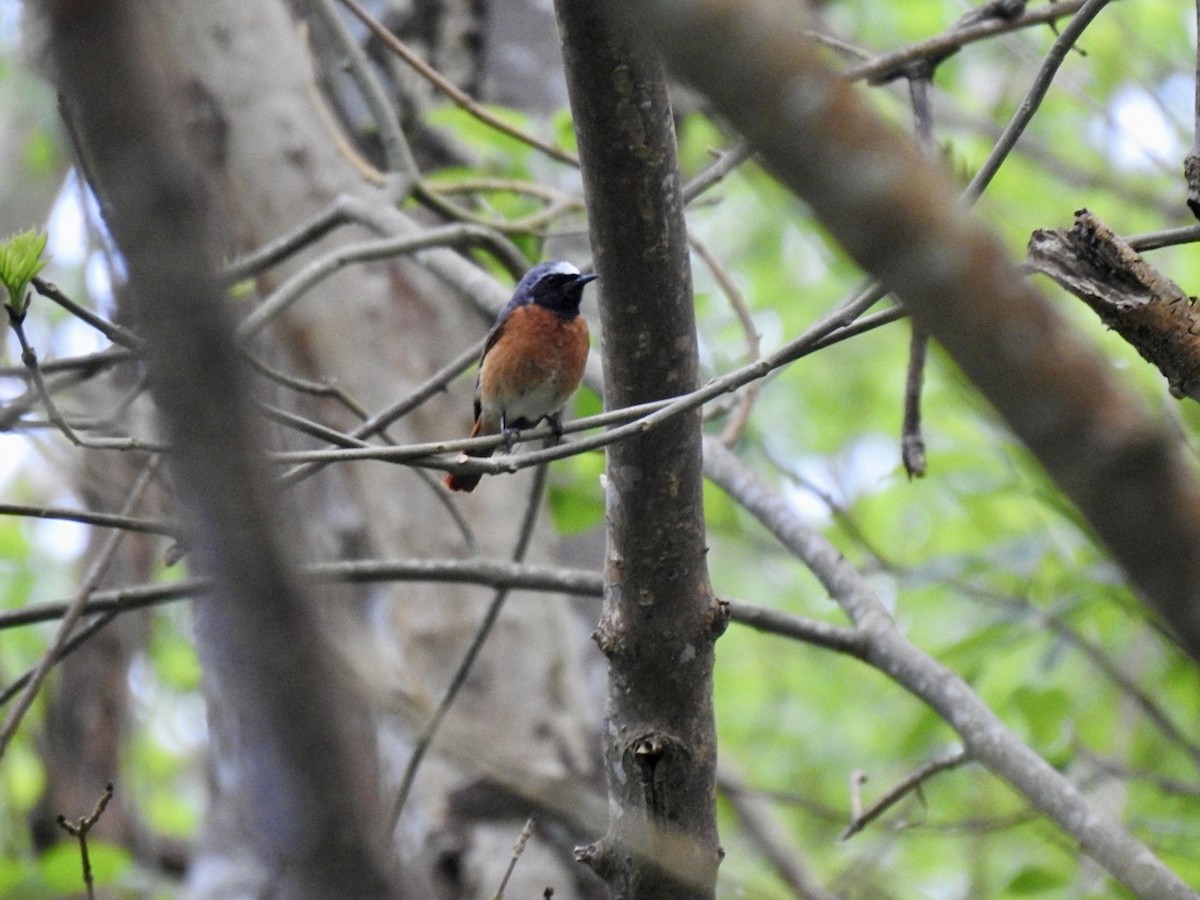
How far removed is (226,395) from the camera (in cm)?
82

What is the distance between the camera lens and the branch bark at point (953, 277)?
0.93 meters

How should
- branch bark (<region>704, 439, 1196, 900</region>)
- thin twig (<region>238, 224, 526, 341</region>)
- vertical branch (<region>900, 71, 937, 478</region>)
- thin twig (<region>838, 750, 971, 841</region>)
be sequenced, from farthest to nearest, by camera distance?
1. thin twig (<region>238, 224, 526, 341</region>)
2. vertical branch (<region>900, 71, 937, 478</region>)
3. thin twig (<region>838, 750, 971, 841</region>)
4. branch bark (<region>704, 439, 1196, 900</region>)

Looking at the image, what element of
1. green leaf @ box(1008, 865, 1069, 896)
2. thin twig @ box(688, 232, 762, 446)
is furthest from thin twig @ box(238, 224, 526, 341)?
green leaf @ box(1008, 865, 1069, 896)

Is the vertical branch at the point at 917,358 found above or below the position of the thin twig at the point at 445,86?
below

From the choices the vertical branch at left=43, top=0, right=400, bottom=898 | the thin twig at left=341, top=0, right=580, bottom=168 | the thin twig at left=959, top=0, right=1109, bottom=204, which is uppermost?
the thin twig at left=341, top=0, right=580, bottom=168

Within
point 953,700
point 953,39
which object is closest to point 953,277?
point 953,700

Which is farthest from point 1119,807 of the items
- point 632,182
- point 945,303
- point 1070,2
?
point 945,303

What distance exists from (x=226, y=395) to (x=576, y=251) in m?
5.85

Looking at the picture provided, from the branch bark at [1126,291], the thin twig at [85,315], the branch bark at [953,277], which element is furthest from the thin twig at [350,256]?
the branch bark at [953,277]

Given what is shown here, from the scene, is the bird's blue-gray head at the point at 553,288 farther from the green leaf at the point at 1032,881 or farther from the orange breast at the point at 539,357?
the green leaf at the point at 1032,881

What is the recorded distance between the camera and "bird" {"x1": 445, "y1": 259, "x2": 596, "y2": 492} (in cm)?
456

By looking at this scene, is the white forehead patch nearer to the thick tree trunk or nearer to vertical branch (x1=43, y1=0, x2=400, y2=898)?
the thick tree trunk

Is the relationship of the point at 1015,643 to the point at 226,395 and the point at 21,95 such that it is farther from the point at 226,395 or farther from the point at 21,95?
the point at 21,95

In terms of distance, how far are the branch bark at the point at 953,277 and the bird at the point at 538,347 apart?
3.39 metres
